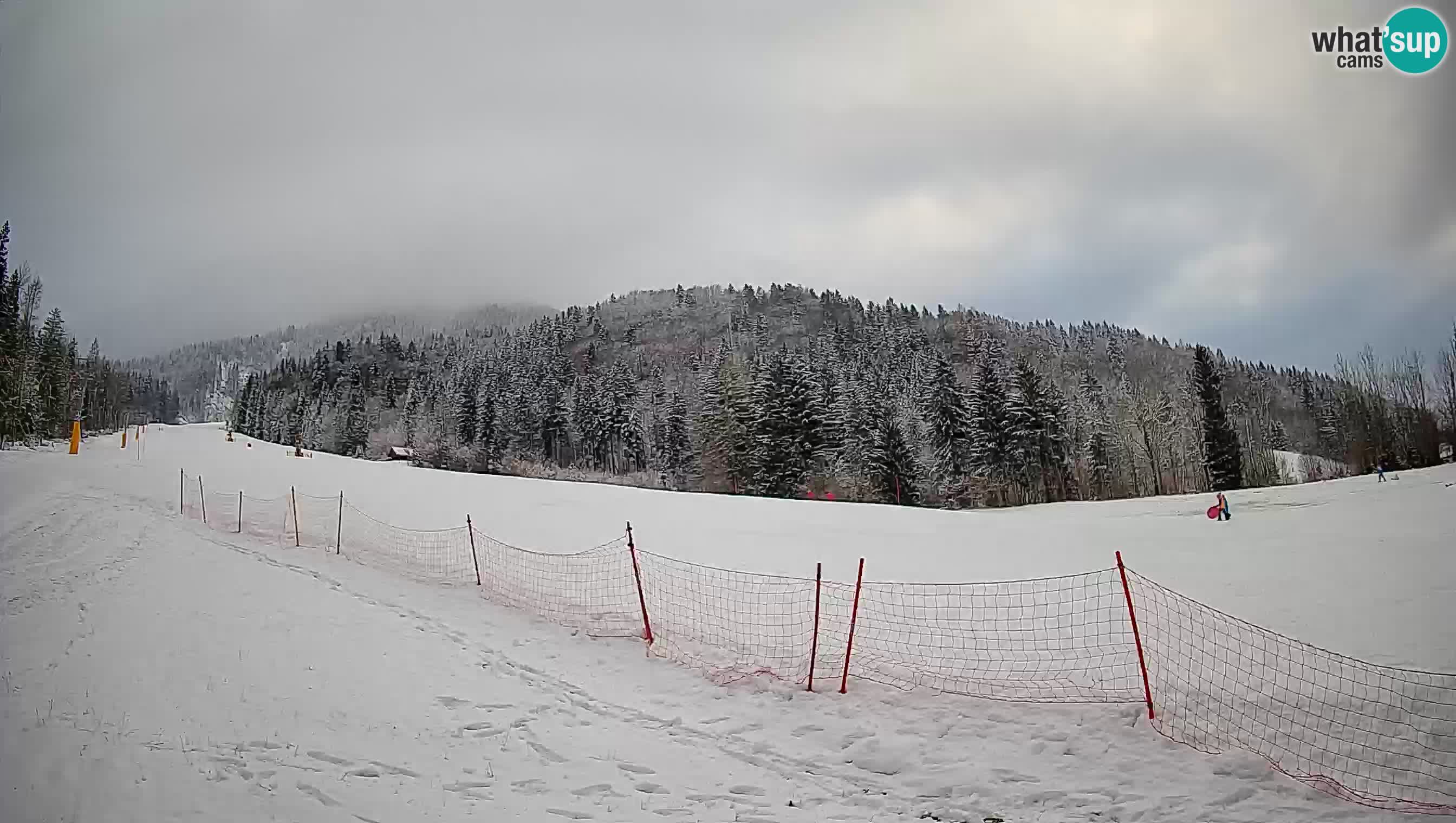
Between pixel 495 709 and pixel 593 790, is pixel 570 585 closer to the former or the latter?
pixel 495 709

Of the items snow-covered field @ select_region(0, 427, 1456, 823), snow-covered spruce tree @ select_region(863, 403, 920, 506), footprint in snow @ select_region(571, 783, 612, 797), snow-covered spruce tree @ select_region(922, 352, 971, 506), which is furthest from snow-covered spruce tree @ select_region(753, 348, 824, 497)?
footprint in snow @ select_region(571, 783, 612, 797)

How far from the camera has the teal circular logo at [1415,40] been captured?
5062 millimetres

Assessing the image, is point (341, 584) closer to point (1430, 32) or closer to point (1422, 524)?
point (1430, 32)

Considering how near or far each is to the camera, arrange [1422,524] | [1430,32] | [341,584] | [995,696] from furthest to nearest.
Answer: [341,584], [1422,524], [995,696], [1430,32]

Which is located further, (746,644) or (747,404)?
(747,404)

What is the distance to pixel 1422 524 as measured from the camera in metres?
9.85

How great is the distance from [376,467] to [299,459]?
215 inches

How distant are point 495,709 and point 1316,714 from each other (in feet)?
25.6

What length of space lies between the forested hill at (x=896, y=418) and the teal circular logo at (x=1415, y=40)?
160 inches

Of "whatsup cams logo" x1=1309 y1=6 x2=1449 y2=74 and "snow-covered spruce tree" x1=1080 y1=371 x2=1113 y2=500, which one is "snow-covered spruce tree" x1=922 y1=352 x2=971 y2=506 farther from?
"whatsup cams logo" x1=1309 y1=6 x2=1449 y2=74

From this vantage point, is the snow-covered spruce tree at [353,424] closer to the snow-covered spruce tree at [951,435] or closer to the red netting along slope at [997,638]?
the snow-covered spruce tree at [951,435]

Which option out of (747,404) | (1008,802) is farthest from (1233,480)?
(1008,802)

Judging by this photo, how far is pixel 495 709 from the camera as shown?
6.78 meters

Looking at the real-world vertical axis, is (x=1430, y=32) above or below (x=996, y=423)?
above
